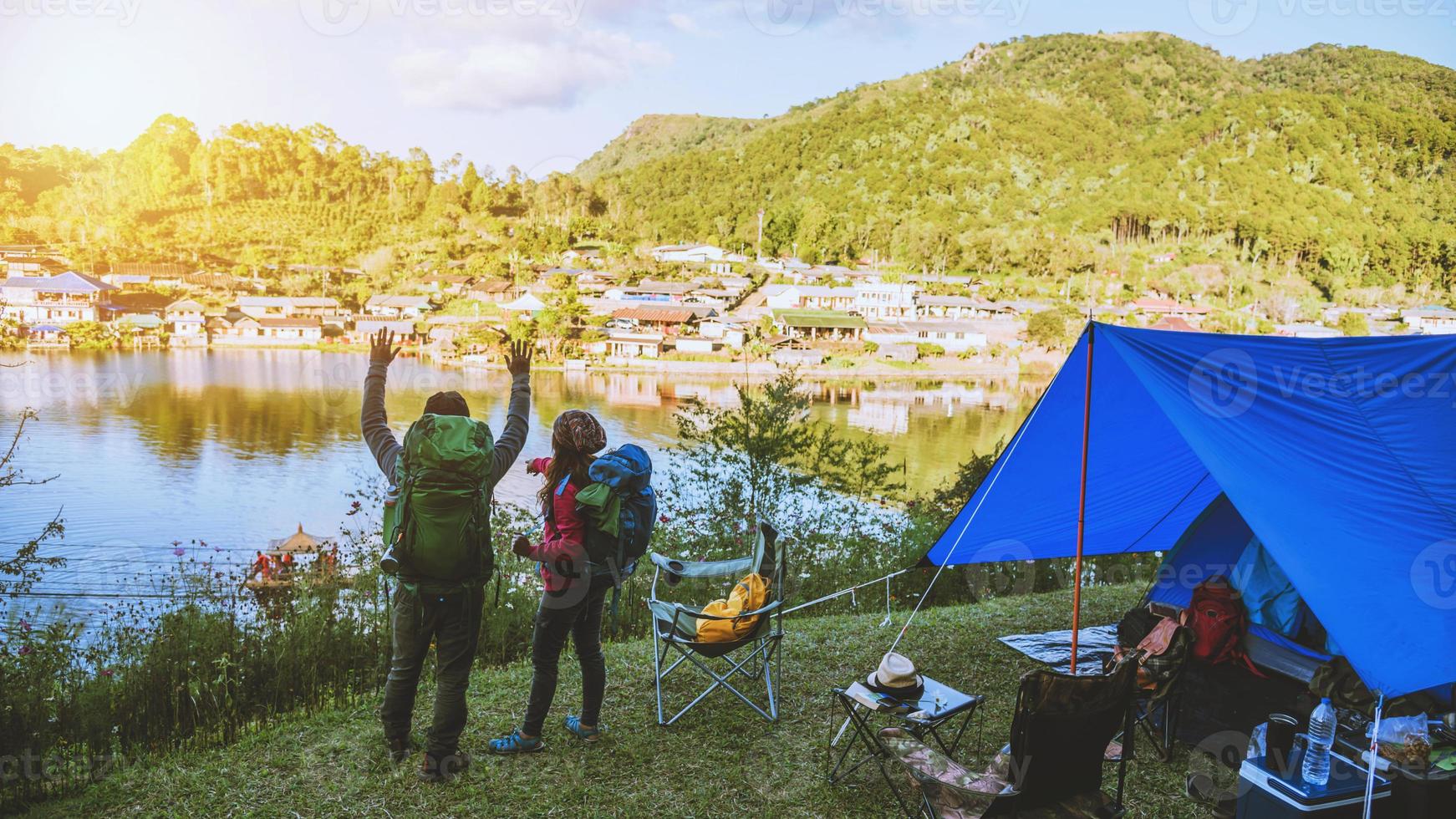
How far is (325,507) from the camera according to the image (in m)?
18.7

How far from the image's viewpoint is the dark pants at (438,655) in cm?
255

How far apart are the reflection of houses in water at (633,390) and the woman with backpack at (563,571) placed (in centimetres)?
2686

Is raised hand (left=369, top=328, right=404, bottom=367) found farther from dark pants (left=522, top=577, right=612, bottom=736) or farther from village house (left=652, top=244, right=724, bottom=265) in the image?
village house (left=652, top=244, right=724, bottom=265)

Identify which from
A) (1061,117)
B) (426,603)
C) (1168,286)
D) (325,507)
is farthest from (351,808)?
(1061,117)

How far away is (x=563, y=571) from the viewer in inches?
104

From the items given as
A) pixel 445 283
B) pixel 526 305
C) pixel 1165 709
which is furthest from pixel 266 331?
pixel 1165 709

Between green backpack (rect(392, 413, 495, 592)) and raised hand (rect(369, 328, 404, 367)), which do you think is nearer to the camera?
green backpack (rect(392, 413, 495, 592))

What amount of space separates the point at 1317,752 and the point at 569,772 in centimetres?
231

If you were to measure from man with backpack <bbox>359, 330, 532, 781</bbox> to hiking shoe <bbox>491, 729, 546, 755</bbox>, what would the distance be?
144mm

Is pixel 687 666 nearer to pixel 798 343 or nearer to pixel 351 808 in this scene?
pixel 351 808

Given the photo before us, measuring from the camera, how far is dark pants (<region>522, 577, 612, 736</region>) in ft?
8.79

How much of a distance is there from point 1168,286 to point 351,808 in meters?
63.9

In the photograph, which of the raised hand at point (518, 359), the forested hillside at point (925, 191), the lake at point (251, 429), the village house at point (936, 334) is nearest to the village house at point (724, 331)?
the lake at point (251, 429)

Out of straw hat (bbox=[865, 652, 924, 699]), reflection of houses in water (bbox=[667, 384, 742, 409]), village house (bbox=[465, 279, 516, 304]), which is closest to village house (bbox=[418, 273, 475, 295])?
village house (bbox=[465, 279, 516, 304])
